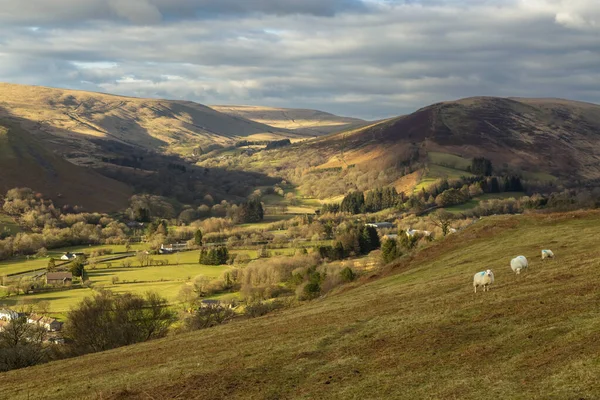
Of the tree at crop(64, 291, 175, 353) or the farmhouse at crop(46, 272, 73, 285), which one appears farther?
the farmhouse at crop(46, 272, 73, 285)

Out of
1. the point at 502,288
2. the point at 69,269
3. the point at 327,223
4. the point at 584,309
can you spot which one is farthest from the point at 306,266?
the point at 584,309

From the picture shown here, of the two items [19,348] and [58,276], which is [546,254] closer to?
[19,348]

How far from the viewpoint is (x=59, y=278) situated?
118 metres

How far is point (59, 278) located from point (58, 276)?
1018mm

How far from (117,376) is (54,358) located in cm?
2541

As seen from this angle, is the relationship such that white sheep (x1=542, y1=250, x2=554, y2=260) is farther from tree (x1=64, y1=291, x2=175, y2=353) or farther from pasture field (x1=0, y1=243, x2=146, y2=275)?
pasture field (x1=0, y1=243, x2=146, y2=275)

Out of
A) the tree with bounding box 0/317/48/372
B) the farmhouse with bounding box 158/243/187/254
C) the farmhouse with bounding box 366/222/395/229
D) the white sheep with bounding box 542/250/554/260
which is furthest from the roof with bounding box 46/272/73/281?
the white sheep with bounding box 542/250/554/260

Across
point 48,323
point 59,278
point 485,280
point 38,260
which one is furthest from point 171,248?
point 485,280

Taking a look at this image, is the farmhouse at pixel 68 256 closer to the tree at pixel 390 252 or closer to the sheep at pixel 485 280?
the tree at pixel 390 252

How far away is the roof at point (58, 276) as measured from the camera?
386ft

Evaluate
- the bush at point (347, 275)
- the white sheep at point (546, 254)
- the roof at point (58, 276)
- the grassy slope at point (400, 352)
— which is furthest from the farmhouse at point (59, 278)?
the white sheep at point (546, 254)

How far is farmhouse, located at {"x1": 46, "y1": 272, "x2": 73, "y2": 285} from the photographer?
384 ft

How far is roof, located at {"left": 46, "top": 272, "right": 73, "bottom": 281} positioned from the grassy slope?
82926 mm

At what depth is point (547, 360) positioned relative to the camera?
2116 cm
